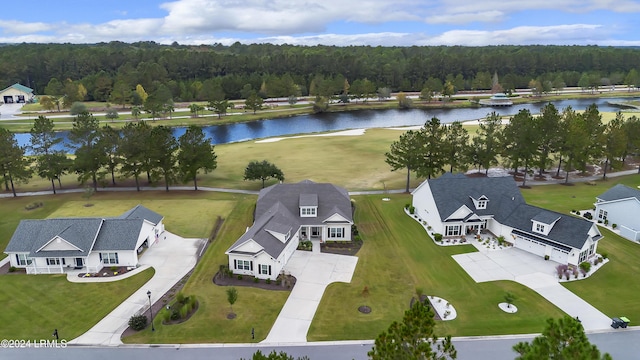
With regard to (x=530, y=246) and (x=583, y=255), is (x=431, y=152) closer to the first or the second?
(x=530, y=246)

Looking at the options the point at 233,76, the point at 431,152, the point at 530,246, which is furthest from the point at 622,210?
the point at 233,76

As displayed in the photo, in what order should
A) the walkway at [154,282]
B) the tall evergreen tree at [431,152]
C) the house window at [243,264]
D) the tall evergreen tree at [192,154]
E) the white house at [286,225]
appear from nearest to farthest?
the walkway at [154,282]
the white house at [286,225]
the house window at [243,264]
the tall evergreen tree at [431,152]
the tall evergreen tree at [192,154]

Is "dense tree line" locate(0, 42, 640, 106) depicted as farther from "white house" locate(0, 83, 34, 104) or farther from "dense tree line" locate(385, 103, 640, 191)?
"dense tree line" locate(385, 103, 640, 191)

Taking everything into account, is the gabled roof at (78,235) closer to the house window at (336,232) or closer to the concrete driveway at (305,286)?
the concrete driveway at (305,286)

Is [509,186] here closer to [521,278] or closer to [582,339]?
[521,278]

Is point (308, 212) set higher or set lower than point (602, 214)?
higher

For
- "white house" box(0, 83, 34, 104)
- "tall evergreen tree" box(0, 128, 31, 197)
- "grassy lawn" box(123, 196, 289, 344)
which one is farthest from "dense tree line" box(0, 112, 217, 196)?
"white house" box(0, 83, 34, 104)

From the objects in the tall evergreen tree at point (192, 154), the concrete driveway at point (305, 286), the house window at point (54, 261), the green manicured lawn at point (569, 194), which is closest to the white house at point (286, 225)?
the concrete driveway at point (305, 286)
